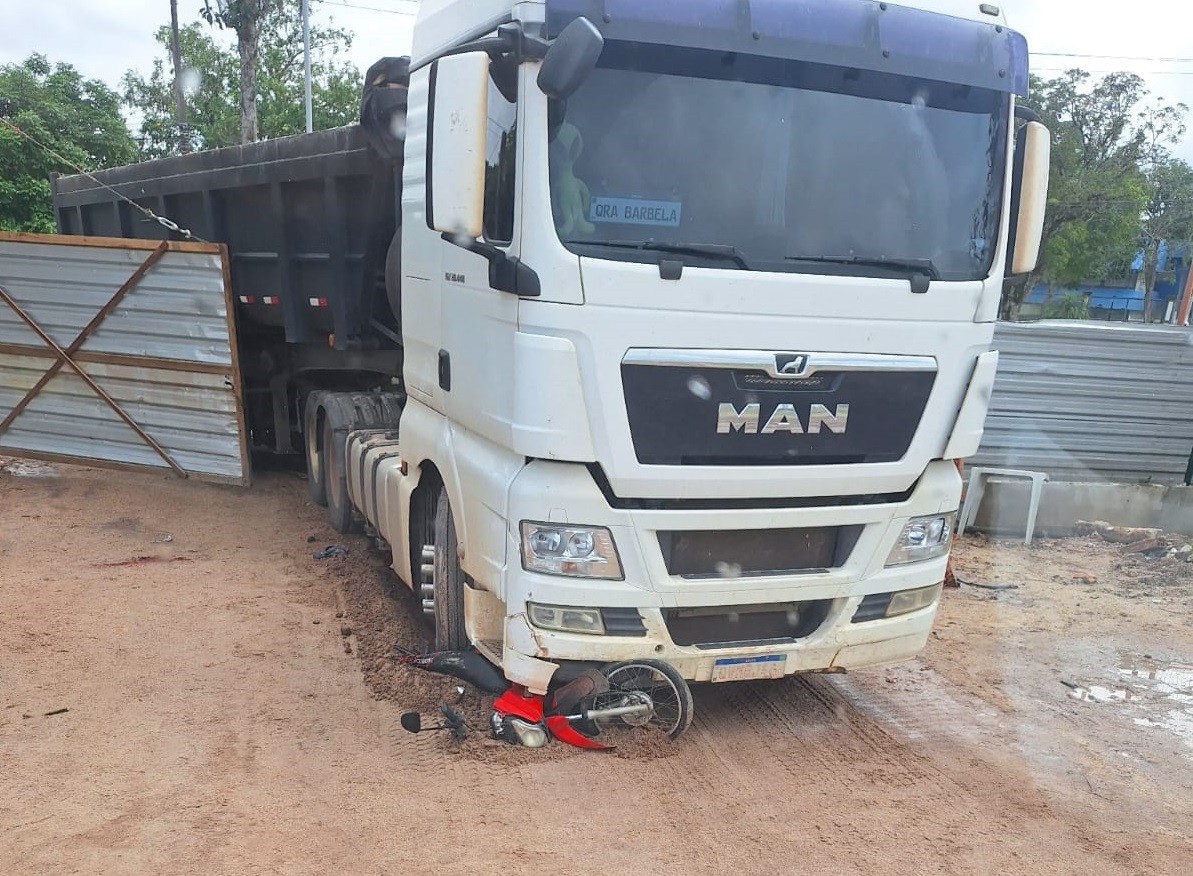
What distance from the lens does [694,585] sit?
12.8 feet

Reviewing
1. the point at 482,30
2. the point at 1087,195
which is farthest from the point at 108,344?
the point at 1087,195

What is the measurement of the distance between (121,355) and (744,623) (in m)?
6.55

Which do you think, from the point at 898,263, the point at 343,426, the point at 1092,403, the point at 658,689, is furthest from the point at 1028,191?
the point at 1092,403

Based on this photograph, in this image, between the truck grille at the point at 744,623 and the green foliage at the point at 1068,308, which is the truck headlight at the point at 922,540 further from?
the green foliage at the point at 1068,308

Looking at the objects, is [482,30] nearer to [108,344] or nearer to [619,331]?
[619,331]

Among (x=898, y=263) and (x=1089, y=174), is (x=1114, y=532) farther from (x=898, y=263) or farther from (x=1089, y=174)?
(x=1089, y=174)

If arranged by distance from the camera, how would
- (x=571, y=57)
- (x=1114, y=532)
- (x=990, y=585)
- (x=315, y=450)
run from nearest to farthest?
(x=571, y=57) → (x=990, y=585) → (x=315, y=450) → (x=1114, y=532)

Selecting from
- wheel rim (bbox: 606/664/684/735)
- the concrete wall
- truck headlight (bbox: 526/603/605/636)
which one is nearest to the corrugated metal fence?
the concrete wall

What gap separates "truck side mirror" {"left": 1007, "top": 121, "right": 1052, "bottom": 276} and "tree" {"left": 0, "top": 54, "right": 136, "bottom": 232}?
18360 millimetres

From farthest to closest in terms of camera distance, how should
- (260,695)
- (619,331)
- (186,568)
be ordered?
(186,568), (260,695), (619,331)

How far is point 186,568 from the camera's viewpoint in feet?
21.9

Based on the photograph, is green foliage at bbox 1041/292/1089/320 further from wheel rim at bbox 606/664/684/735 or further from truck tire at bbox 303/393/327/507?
wheel rim at bbox 606/664/684/735

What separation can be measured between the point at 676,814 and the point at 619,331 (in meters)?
1.78

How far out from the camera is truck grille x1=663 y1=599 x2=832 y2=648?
400 centimetres
